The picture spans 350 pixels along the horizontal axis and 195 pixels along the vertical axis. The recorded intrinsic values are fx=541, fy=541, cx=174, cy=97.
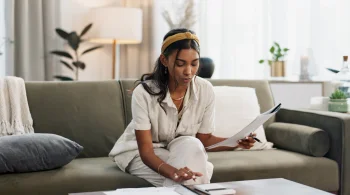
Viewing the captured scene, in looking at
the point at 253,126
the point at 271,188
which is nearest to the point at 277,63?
the point at 253,126

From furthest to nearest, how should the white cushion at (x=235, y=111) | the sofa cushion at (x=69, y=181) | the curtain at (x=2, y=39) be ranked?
1. the curtain at (x=2, y=39)
2. the white cushion at (x=235, y=111)
3. the sofa cushion at (x=69, y=181)

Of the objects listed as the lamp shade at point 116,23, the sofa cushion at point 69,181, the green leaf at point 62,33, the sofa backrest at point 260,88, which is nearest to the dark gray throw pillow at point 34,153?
the sofa cushion at point 69,181

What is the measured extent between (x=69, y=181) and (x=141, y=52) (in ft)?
9.41

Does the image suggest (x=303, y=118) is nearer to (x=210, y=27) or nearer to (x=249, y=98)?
(x=249, y=98)

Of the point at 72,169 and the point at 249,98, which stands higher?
the point at 249,98

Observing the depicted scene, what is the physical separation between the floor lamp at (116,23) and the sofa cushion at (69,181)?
2.14m

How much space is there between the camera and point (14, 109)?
8.34 ft

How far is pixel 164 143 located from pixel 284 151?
82 centimetres

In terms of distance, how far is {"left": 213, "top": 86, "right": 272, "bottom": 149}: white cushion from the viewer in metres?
2.88

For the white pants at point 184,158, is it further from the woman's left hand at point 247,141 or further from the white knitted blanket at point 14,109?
the white knitted blanket at point 14,109

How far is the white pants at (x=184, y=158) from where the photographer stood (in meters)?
1.97

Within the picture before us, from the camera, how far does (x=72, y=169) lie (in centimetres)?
227

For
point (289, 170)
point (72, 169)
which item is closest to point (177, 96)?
point (72, 169)

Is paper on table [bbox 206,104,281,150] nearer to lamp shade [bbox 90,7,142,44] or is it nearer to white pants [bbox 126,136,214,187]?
white pants [bbox 126,136,214,187]
